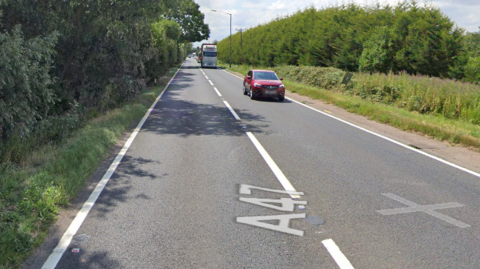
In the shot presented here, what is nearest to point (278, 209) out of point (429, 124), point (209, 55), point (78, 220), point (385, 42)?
point (78, 220)

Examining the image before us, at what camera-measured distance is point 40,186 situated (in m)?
5.91

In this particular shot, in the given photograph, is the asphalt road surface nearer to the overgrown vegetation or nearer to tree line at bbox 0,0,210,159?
the overgrown vegetation

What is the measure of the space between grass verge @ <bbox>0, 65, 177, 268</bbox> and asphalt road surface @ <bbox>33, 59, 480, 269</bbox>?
1.38 ft

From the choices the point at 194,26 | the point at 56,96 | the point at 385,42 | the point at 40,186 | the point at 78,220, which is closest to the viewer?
the point at 78,220

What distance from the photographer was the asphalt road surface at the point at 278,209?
14.1ft

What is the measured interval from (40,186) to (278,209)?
3.48m

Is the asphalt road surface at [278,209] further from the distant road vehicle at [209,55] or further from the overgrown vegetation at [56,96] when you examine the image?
the distant road vehicle at [209,55]

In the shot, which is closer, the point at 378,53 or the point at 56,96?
the point at 56,96

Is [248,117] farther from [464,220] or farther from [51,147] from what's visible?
[464,220]

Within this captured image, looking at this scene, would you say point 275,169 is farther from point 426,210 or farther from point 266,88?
point 266,88

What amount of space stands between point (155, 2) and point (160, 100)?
6270mm

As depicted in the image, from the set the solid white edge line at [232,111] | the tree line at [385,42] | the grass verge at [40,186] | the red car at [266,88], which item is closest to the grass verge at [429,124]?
the red car at [266,88]

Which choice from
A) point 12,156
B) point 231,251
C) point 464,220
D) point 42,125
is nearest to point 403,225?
point 464,220

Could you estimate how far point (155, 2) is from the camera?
1533cm
